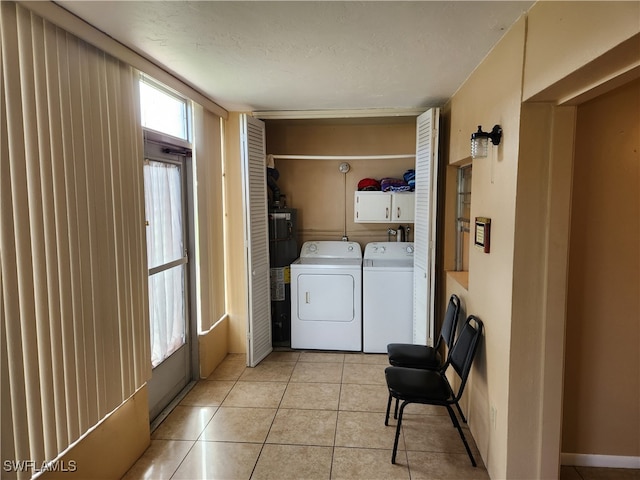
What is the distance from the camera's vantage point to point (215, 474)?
220cm

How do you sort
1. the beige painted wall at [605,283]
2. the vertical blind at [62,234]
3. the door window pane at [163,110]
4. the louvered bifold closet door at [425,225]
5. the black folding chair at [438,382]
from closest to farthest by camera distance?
the vertical blind at [62,234] → the beige painted wall at [605,283] → the black folding chair at [438,382] → the door window pane at [163,110] → the louvered bifold closet door at [425,225]

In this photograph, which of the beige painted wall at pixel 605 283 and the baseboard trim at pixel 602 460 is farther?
the baseboard trim at pixel 602 460

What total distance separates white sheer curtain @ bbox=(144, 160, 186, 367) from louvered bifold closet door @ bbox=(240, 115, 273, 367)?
60 centimetres

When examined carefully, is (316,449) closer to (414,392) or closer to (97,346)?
(414,392)

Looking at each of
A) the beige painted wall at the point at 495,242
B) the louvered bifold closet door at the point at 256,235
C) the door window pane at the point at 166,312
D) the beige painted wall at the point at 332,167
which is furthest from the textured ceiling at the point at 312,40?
the door window pane at the point at 166,312

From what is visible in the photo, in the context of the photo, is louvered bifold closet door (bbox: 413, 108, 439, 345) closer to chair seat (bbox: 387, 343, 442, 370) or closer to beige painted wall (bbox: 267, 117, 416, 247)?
chair seat (bbox: 387, 343, 442, 370)

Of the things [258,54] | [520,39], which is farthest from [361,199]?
[520,39]

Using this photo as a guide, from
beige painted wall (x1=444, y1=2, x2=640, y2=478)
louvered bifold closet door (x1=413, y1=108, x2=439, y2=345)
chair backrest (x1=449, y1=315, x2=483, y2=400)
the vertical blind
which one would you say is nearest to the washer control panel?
louvered bifold closet door (x1=413, y1=108, x2=439, y2=345)

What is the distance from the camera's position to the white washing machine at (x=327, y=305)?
382 cm

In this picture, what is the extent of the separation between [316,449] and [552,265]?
1749 mm

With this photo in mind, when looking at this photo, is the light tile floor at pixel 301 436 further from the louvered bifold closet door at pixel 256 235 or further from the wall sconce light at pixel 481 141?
the wall sconce light at pixel 481 141

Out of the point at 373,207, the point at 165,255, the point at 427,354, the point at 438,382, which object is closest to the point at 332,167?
the point at 373,207

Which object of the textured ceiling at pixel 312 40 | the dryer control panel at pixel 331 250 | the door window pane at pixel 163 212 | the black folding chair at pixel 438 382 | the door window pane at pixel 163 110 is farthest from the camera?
the dryer control panel at pixel 331 250

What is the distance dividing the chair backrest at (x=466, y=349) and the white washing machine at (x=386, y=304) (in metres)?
1.18
